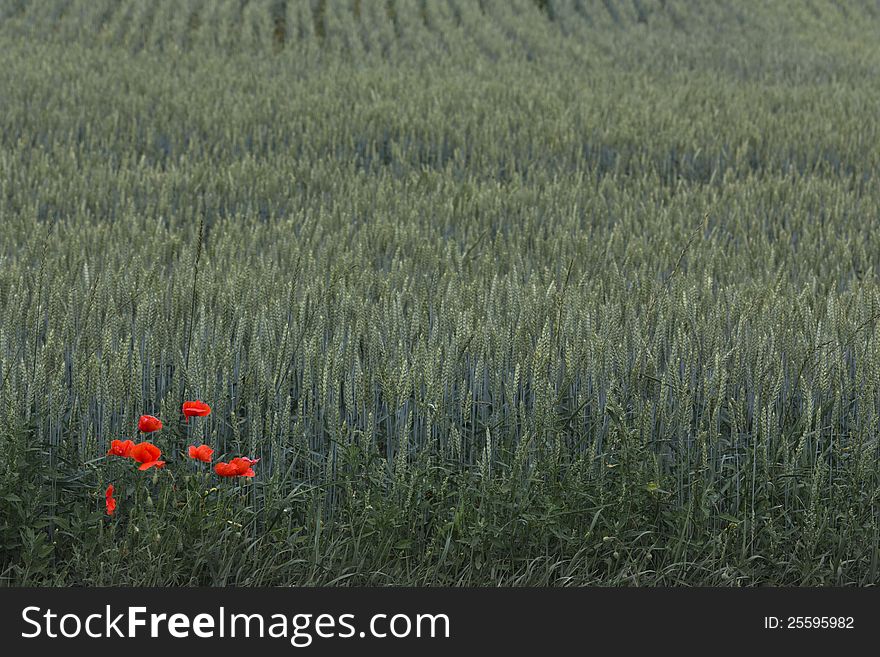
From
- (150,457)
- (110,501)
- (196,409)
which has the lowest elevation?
(110,501)

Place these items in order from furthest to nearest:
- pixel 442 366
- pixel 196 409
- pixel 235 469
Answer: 1. pixel 442 366
2. pixel 196 409
3. pixel 235 469

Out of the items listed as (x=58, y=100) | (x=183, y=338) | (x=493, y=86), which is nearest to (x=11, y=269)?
(x=183, y=338)

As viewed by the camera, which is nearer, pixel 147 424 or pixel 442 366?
pixel 147 424

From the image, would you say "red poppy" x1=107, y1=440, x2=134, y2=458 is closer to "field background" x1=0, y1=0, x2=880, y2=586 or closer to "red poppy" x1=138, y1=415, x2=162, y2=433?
"red poppy" x1=138, y1=415, x2=162, y2=433

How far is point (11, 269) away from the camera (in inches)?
168

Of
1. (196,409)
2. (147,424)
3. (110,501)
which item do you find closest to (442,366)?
(196,409)

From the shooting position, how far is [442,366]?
306 cm

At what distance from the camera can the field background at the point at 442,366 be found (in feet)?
8.93

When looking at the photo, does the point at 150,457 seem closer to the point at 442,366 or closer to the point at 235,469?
the point at 235,469

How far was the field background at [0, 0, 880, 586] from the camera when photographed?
272cm

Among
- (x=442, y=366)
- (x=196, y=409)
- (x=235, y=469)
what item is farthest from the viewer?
(x=442, y=366)

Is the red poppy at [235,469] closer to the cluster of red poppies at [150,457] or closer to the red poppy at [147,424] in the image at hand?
the cluster of red poppies at [150,457]

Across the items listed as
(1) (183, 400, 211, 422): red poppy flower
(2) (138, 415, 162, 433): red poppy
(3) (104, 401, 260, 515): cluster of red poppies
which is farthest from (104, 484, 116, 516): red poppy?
(1) (183, 400, 211, 422): red poppy flower

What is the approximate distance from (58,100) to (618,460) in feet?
26.4
